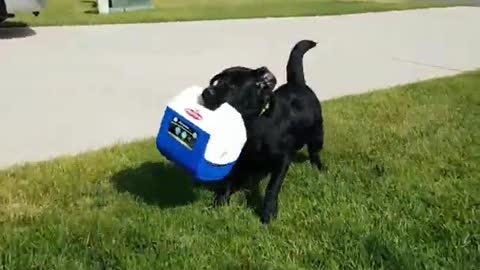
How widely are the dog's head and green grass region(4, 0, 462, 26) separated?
27.5 ft

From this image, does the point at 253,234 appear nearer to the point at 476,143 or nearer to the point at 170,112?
the point at 170,112

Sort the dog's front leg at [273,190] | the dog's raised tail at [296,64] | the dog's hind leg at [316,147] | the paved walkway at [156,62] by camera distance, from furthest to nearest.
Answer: the paved walkway at [156,62] → the dog's hind leg at [316,147] → the dog's raised tail at [296,64] → the dog's front leg at [273,190]

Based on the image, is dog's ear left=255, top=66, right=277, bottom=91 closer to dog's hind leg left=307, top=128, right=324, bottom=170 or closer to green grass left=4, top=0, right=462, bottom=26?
dog's hind leg left=307, top=128, right=324, bottom=170

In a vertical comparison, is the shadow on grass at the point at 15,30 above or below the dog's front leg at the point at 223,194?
below

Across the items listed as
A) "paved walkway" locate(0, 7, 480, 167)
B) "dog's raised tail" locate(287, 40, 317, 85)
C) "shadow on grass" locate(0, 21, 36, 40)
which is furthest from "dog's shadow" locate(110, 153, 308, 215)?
"shadow on grass" locate(0, 21, 36, 40)

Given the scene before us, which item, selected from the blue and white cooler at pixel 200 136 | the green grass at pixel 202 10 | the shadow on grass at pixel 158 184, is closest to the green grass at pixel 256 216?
the shadow on grass at pixel 158 184

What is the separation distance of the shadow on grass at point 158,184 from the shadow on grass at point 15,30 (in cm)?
634

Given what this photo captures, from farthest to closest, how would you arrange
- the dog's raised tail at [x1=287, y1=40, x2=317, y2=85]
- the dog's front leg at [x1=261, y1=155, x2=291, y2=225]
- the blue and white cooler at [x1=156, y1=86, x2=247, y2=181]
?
the dog's raised tail at [x1=287, y1=40, x2=317, y2=85] → the dog's front leg at [x1=261, y1=155, x2=291, y2=225] → the blue and white cooler at [x1=156, y1=86, x2=247, y2=181]

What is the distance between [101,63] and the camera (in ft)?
28.1

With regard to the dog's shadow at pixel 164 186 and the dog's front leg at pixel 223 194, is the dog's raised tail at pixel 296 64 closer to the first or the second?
the dog's shadow at pixel 164 186

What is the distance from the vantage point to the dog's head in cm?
342

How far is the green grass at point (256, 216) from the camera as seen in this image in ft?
11.1

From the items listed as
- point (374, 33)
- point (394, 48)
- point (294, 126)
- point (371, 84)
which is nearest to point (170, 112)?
point (294, 126)

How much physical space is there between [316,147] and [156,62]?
14.4ft
